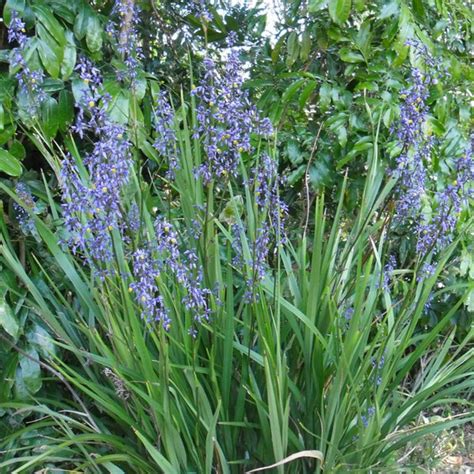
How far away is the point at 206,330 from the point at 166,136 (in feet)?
1.76

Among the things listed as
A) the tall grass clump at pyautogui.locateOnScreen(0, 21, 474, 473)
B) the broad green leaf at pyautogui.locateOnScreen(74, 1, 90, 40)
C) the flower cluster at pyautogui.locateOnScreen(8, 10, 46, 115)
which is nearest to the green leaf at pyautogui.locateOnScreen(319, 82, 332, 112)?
the tall grass clump at pyautogui.locateOnScreen(0, 21, 474, 473)

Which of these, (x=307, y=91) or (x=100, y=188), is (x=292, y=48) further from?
(x=100, y=188)

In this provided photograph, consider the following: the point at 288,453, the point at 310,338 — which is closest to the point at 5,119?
the point at 310,338

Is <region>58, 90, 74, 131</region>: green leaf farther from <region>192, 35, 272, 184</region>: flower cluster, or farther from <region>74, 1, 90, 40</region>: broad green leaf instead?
<region>192, 35, 272, 184</region>: flower cluster

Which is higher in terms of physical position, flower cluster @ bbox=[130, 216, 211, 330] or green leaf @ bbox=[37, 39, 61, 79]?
green leaf @ bbox=[37, 39, 61, 79]

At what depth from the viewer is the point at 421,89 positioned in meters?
1.56

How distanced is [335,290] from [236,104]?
609 millimetres

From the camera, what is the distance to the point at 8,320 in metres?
A: 1.65

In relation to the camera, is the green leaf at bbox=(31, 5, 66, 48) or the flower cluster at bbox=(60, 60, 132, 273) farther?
the green leaf at bbox=(31, 5, 66, 48)

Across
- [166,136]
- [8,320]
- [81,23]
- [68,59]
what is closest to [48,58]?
[68,59]

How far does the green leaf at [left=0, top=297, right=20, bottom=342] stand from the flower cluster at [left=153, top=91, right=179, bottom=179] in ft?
1.88

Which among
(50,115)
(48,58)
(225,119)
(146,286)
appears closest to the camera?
(146,286)

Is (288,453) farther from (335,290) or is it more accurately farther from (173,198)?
(173,198)

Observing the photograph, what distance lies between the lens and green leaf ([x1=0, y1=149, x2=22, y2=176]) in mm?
1612
